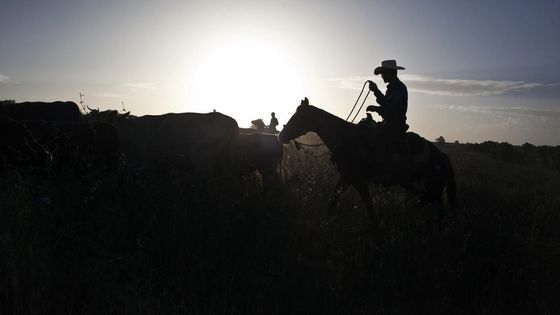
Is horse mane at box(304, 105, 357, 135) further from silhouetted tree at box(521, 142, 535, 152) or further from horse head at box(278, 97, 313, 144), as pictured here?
silhouetted tree at box(521, 142, 535, 152)

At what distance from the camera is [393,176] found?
29.9ft

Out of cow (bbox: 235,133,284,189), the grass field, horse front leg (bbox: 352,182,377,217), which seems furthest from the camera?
cow (bbox: 235,133,284,189)

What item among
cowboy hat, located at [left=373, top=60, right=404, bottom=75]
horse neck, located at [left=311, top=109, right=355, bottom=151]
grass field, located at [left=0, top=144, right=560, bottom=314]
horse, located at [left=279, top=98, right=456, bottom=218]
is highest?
cowboy hat, located at [left=373, top=60, right=404, bottom=75]

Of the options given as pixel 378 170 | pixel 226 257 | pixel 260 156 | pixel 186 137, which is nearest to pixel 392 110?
pixel 378 170

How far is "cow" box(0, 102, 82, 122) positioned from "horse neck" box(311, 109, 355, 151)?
21.4ft

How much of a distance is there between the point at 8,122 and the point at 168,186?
309 centimetres

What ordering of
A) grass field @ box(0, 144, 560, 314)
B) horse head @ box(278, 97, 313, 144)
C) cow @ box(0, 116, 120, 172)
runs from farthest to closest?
horse head @ box(278, 97, 313, 144), cow @ box(0, 116, 120, 172), grass field @ box(0, 144, 560, 314)

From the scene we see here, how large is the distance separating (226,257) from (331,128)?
16.6ft

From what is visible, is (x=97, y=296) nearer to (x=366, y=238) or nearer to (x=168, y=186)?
(x=168, y=186)

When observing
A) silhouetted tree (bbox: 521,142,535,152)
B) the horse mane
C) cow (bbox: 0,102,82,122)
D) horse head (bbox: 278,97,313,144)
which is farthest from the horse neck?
silhouetted tree (bbox: 521,142,535,152)

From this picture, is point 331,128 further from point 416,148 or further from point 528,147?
point 528,147

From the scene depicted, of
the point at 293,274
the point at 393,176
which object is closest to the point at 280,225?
the point at 293,274

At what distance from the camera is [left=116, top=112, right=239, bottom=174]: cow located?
9680mm

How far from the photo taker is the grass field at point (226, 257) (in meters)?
4.77
